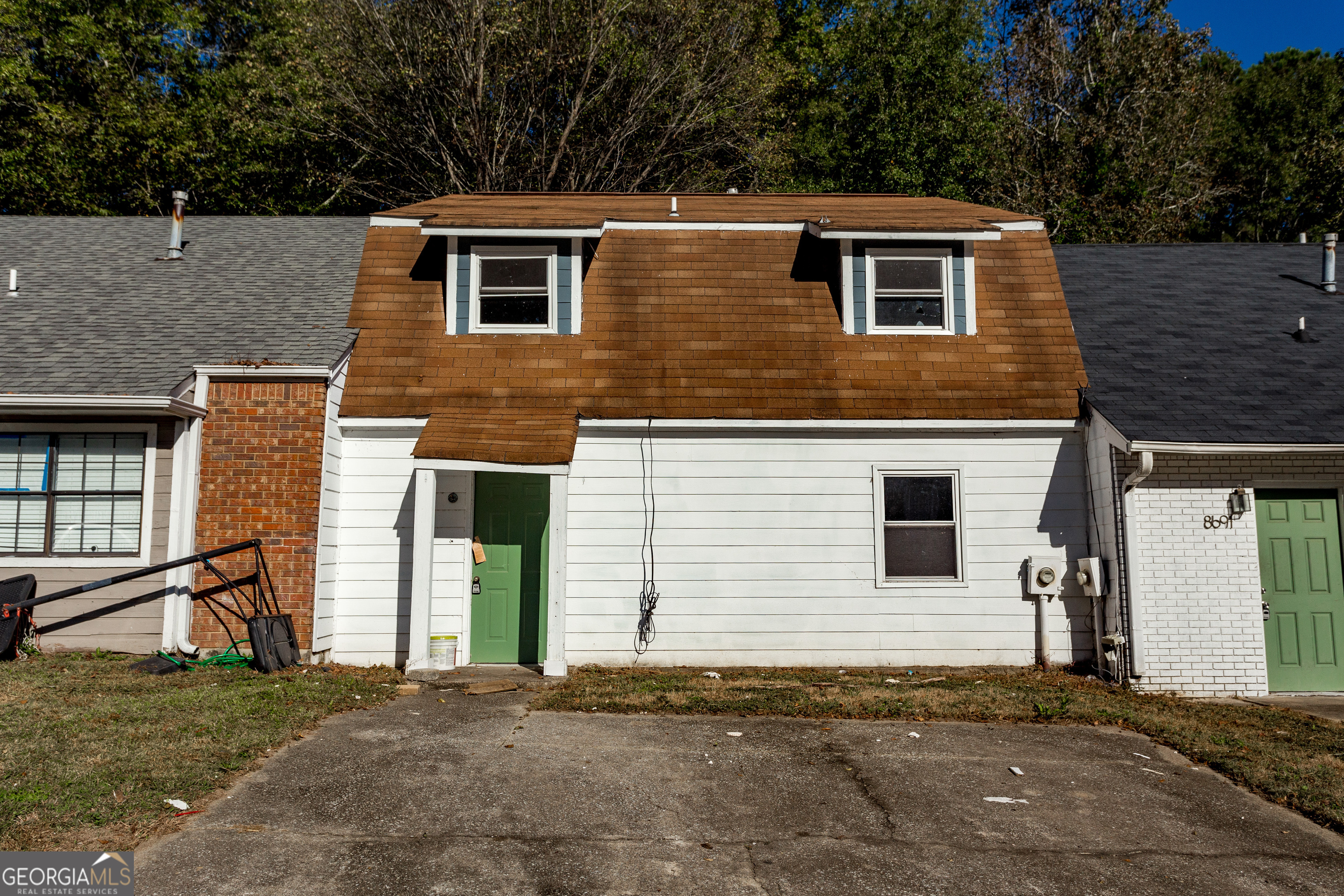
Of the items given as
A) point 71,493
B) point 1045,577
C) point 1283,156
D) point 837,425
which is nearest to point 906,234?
point 837,425

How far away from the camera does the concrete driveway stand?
4.46m

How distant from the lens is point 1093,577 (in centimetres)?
970

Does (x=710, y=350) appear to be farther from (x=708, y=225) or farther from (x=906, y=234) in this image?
(x=906, y=234)

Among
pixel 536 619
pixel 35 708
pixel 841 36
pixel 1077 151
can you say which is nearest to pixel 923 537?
pixel 536 619

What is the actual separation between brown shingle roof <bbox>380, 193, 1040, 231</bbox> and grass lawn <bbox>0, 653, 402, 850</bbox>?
5.72 meters

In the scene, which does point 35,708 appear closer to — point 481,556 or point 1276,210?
point 481,556

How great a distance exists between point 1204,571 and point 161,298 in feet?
41.7

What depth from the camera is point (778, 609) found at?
10.0 metres

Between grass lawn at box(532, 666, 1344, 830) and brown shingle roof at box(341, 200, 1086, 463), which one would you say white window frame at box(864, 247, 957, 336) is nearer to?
brown shingle roof at box(341, 200, 1086, 463)

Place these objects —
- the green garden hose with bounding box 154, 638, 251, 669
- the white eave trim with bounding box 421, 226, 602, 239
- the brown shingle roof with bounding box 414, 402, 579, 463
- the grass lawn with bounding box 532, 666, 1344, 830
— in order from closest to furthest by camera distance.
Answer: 1. the grass lawn with bounding box 532, 666, 1344, 830
2. the green garden hose with bounding box 154, 638, 251, 669
3. the brown shingle roof with bounding box 414, 402, 579, 463
4. the white eave trim with bounding box 421, 226, 602, 239

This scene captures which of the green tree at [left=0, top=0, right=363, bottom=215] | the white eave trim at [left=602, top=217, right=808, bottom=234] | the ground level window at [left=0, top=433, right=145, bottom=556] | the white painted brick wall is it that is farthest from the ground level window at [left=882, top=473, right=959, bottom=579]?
the green tree at [left=0, top=0, right=363, bottom=215]

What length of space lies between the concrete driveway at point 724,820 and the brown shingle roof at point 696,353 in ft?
12.7

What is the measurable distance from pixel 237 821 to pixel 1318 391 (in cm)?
1126

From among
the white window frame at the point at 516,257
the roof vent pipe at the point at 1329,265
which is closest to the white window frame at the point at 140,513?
the white window frame at the point at 516,257
